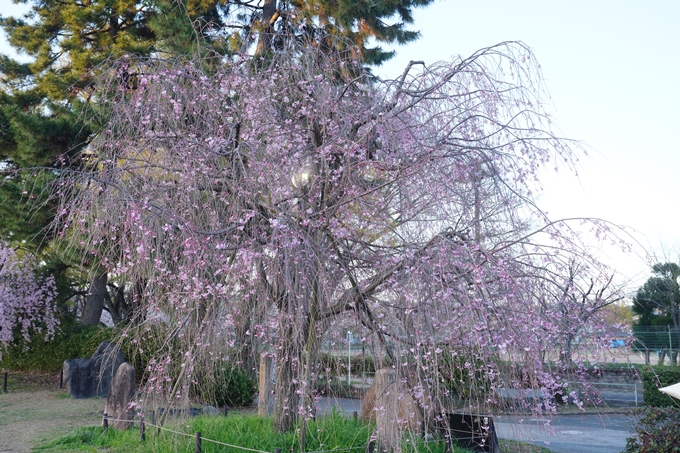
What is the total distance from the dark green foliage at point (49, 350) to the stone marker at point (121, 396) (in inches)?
281

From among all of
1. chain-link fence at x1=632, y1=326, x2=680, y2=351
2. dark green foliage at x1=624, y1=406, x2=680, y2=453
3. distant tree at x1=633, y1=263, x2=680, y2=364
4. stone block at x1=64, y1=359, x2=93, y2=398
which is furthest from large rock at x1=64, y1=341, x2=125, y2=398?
distant tree at x1=633, y1=263, x2=680, y2=364

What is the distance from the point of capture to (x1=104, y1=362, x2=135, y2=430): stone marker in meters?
8.40

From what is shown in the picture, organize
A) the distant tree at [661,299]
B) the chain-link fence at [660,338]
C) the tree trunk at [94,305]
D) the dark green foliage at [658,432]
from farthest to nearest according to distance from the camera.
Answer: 1. the distant tree at [661,299]
2. the chain-link fence at [660,338]
3. the tree trunk at [94,305]
4. the dark green foliage at [658,432]

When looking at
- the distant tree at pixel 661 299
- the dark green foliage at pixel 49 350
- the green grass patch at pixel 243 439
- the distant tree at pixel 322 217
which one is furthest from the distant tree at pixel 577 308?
the distant tree at pixel 661 299

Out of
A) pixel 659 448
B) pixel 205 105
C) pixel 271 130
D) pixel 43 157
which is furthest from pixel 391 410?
pixel 43 157

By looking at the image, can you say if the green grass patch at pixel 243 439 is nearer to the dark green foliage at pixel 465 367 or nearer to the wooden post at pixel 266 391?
the wooden post at pixel 266 391

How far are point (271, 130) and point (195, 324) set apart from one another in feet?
6.46

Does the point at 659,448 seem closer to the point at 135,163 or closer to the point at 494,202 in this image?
the point at 494,202

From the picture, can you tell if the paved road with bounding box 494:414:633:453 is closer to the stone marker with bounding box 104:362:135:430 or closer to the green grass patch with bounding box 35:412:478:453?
the green grass patch with bounding box 35:412:478:453

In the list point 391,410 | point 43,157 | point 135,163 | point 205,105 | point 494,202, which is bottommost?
point 391,410

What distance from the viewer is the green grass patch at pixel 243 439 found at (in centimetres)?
607

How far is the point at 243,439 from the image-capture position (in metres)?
6.37

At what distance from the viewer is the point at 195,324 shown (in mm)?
5410

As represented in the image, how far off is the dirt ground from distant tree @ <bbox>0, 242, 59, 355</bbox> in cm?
144
